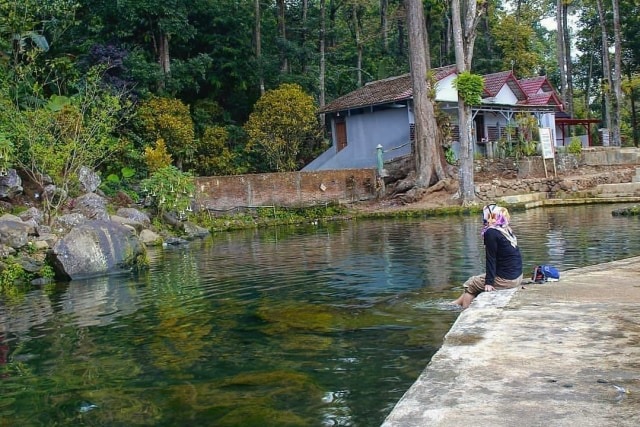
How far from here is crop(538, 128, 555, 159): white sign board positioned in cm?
3145

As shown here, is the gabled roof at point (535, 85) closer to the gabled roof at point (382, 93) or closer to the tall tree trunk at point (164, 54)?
the gabled roof at point (382, 93)

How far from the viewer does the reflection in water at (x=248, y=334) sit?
6027 mm

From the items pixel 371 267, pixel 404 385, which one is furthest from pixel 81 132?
pixel 404 385

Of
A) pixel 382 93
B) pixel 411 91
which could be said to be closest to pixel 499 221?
pixel 411 91

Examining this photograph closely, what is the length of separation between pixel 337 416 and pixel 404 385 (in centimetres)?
90

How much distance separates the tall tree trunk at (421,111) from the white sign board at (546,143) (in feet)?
15.9

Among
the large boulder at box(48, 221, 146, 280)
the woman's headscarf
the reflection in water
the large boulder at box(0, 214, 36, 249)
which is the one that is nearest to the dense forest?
the large boulder at box(0, 214, 36, 249)

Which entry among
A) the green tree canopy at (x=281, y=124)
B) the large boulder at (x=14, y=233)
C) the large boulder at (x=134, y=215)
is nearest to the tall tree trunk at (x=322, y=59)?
the green tree canopy at (x=281, y=124)

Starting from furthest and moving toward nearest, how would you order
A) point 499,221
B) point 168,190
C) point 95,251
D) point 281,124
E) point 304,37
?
point 304,37
point 281,124
point 168,190
point 95,251
point 499,221

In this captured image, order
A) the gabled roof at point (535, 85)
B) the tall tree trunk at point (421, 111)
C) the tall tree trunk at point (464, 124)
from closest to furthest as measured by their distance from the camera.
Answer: the tall tree trunk at point (464, 124) → the tall tree trunk at point (421, 111) → the gabled roof at point (535, 85)

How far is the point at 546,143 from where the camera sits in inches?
1251

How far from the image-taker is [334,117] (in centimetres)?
3775

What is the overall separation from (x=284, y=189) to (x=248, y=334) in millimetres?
20796

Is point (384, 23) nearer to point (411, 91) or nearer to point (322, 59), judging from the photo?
point (322, 59)
